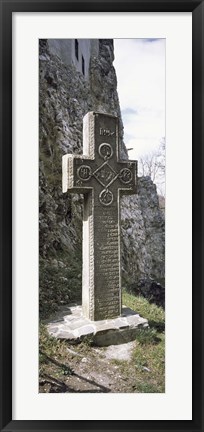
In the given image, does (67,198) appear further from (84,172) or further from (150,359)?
(150,359)

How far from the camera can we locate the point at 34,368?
7.70 feet

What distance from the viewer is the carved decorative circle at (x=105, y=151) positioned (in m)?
3.79

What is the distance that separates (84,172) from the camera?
3.62m

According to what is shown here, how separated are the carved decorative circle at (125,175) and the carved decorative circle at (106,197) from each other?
299 mm

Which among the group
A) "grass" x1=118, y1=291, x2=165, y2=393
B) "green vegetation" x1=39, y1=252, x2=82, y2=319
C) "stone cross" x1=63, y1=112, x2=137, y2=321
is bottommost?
"grass" x1=118, y1=291, x2=165, y2=393

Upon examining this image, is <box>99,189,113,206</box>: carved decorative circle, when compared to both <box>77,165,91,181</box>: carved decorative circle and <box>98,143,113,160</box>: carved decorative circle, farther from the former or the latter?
<box>98,143,113,160</box>: carved decorative circle

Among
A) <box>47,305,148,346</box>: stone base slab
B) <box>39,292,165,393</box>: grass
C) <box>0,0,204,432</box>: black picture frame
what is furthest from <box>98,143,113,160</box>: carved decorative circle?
<box>39,292,165,393</box>: grass

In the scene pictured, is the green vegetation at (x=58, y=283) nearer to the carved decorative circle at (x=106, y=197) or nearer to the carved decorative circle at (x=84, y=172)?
the carved decorative circle at (x=106, y=197)

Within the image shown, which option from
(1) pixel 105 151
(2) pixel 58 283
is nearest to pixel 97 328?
(2) pixel 58 283

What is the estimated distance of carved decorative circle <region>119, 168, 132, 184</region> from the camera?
397cm
